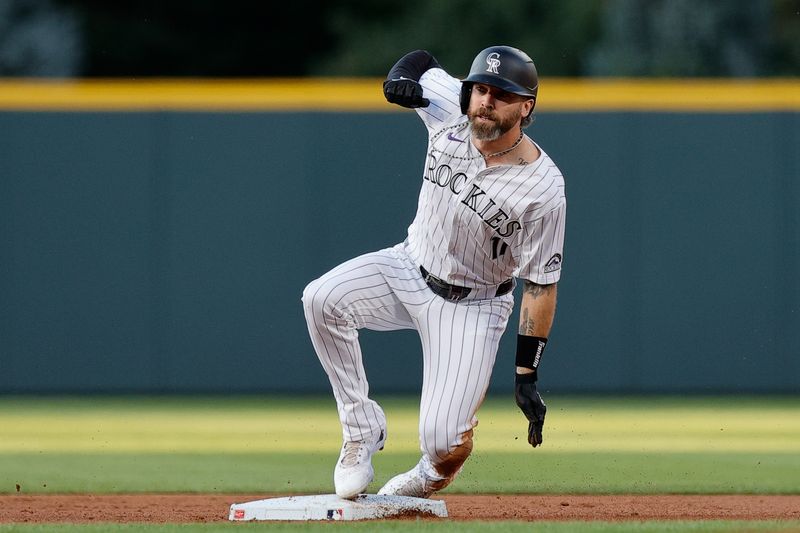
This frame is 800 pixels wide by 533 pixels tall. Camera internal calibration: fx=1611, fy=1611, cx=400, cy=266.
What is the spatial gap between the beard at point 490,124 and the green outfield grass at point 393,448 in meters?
1.47

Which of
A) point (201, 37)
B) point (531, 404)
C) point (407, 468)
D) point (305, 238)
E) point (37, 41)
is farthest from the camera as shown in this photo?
point (201, 37)

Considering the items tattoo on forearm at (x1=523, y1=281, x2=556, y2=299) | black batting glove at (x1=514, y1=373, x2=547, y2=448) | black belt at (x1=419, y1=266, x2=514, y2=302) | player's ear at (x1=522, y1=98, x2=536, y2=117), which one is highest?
player's ear at (x1=522, y1=98, x2=536, y2=117)

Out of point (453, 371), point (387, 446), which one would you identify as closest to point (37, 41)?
point (387, 446)

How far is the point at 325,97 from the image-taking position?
40.1 ft

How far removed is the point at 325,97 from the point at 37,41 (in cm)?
1472

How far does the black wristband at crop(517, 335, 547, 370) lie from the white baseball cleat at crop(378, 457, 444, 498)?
2.28 ft

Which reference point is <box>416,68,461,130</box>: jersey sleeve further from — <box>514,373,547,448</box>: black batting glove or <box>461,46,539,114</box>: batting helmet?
<box>514,373,547,448</box>: black batting glove

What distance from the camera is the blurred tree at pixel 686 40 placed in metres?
23.4

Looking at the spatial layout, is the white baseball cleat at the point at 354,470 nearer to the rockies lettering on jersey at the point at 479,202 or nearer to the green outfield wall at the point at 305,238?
the rockies lettering on jersey at the point at 479,202

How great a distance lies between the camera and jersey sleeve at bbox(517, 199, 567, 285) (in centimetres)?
608

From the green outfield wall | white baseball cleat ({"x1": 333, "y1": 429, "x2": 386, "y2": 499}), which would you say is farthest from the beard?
the green outfield wall

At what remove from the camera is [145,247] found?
1211 cm

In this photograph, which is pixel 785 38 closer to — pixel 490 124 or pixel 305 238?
pixel 305 238

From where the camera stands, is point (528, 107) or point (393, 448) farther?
point (393, 448)
